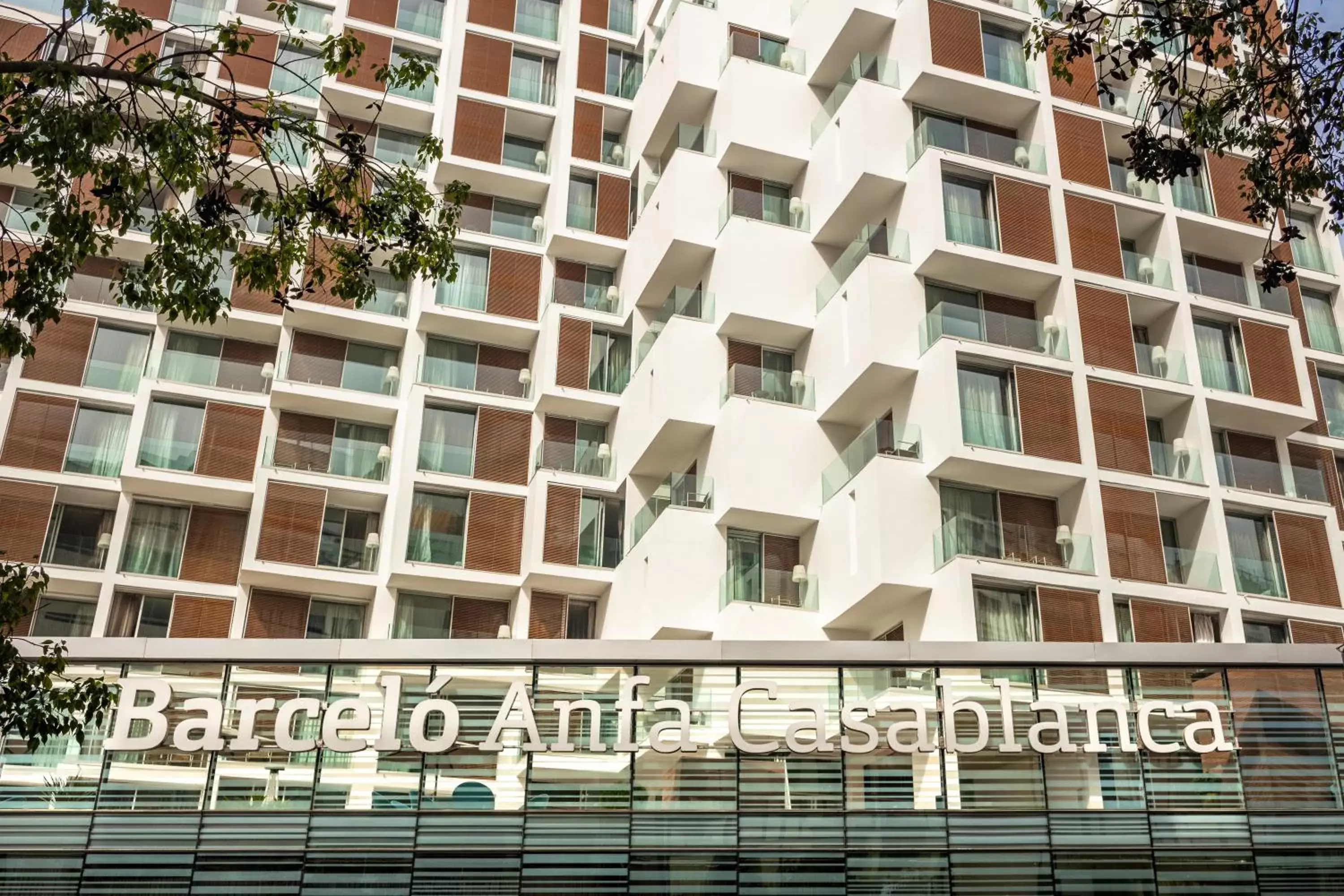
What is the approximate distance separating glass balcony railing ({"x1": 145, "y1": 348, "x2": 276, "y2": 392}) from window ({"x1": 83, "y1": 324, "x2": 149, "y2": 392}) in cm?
71

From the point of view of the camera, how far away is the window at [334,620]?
115 feet

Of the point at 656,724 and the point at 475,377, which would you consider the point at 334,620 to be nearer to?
the point at 475,377

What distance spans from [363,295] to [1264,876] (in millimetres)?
16451

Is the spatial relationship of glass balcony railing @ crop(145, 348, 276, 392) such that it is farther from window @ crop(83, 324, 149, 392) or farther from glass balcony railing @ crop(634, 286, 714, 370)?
glass balcony railing @ crop(634, 286, 714, 370)

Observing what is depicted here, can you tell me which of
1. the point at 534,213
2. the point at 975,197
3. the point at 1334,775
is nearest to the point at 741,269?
the point at 975,197

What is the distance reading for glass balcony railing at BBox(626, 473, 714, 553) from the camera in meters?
31.4

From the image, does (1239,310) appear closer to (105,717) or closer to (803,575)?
(803,575)

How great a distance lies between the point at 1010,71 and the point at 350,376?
18.6m

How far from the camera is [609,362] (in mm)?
38125

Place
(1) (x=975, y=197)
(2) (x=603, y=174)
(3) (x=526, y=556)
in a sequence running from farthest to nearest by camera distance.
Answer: (2) (x=603, y=174)
(3) (x=526, y=556)
(1) (x=975, y=197)

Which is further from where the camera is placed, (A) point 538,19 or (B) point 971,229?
(A) point 538,19

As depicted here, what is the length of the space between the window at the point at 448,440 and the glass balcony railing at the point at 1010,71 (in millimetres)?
15839

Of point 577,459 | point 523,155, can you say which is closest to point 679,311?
point 577,459

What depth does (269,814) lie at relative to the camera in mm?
21453
